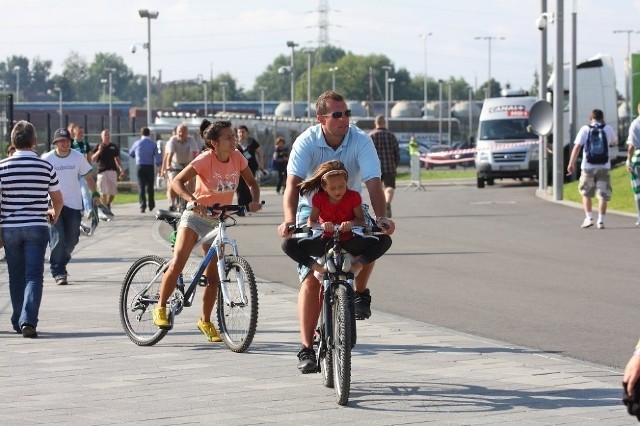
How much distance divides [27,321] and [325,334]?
3425 mm

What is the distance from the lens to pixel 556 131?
105 feet

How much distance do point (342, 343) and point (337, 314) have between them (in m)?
0.26

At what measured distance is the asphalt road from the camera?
425 inches

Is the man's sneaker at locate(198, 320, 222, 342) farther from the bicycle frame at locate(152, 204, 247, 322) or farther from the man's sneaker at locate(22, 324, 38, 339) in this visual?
the man's sneaker at locate(22, 324, 38, 339)

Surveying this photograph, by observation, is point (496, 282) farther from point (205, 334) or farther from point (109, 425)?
point (109, 425)

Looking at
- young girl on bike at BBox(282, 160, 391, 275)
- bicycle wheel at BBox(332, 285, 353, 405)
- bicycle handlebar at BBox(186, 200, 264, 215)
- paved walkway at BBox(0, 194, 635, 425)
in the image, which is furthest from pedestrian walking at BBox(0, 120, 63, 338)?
bicycle wheel at BBox(332, 285, 353, 405)

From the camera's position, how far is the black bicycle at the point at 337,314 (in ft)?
24.7

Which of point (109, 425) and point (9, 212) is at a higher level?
point (9, 212)

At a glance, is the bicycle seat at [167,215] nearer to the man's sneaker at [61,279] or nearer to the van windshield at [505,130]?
A: the man's sneaker at [61,279]

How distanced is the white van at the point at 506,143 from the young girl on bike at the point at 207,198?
107 ft

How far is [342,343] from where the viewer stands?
7543 mm

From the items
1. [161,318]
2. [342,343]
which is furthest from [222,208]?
[342,343]

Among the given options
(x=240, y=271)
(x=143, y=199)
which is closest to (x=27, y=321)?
(x=240, y=271)

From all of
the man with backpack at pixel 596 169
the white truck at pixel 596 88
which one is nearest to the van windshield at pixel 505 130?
the white truck at pixel 596 88
